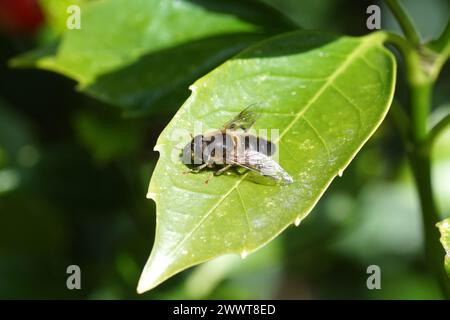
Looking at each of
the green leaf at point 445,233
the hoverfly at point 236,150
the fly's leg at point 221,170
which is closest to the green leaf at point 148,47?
the hoverfly at point 236,150

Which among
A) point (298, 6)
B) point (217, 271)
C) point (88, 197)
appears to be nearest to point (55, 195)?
point (88, 197)

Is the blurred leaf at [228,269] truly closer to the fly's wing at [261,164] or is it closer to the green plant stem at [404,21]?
the fly's wing at [261,164]

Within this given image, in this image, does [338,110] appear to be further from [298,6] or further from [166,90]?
[298,6]

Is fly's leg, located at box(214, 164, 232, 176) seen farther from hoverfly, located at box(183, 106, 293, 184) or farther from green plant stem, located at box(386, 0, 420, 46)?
green plant stem, located at box(386, 0, 420, 46)

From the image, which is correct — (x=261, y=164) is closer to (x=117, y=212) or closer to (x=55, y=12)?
(x=117, y=212)

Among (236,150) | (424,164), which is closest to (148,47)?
(236,150)

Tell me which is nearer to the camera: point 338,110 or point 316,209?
point 338,110
